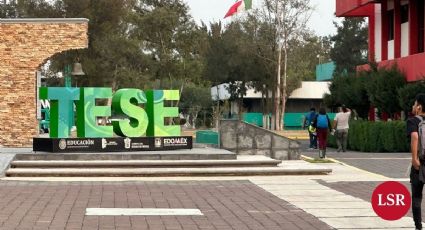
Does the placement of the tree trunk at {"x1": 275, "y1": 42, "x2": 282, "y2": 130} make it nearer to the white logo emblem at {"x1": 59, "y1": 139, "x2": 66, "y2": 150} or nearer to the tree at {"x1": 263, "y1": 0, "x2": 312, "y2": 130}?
the tree at {"x1": 263, "y1": 0, "x2": 312, "y2": 130}

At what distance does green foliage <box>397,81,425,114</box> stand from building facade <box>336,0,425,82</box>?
36.1 inches

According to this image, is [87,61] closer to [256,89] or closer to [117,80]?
[117,80]

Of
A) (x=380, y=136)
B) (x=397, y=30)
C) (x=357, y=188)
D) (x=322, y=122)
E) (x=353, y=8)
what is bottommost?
(x=357, y=188)

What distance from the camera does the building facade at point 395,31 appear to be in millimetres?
32531

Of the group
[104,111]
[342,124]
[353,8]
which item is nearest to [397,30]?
[353,8]

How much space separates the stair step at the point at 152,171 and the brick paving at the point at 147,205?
1.39 meters

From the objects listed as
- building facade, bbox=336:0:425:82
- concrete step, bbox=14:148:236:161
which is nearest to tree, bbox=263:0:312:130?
building facade, bbox=336:0:425:82

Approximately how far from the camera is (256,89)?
73312 millimetres

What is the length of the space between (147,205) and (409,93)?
18.3m

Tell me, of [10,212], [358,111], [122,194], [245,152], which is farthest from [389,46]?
[10,212]

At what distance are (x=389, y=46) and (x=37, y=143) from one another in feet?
75.1

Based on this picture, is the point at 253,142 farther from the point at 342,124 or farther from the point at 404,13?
the point at 404,13

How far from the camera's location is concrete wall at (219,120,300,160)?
23.9 metres

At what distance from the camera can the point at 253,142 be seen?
2394cm
